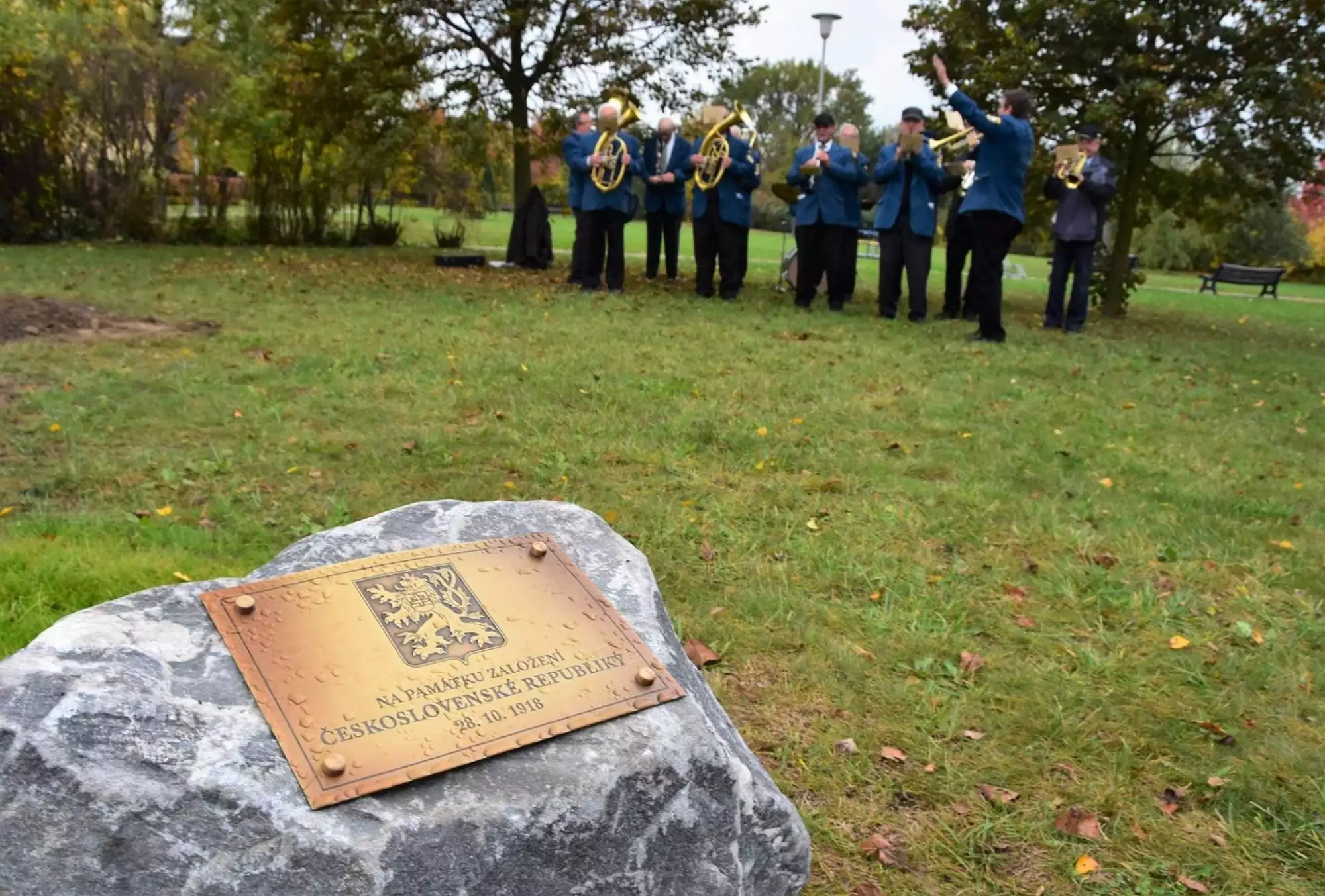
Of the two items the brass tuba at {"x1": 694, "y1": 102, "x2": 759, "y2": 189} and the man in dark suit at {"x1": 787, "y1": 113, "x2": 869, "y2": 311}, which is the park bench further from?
the brass tuba at {"x1": 694, "y1": 102, "x2": 759, "y2": 189}

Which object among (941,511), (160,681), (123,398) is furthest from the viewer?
(123,398)

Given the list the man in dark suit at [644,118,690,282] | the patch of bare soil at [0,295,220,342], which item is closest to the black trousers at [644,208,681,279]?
the man in dark suit at [644,118,690,282]

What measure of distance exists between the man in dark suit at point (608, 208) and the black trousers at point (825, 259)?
194 centimetres

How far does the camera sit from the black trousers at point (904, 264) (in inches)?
402

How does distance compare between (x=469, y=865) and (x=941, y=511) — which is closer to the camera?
(x=469, y=865)

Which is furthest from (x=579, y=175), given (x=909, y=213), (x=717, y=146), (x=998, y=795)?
(x=998, y=795)

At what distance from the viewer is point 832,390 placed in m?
6.68

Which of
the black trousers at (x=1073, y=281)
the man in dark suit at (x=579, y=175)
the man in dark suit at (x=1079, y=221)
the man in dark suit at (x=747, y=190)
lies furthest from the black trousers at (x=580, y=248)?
the black trousers at (x=1073, y=281)

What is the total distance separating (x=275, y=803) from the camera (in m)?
1.66

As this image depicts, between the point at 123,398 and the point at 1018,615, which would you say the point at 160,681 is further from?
the point at 123,398

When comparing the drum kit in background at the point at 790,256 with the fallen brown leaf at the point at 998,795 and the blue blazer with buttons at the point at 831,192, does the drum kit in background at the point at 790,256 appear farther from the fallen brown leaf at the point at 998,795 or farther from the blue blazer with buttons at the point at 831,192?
the fallen brown leaf at the point at 998,795

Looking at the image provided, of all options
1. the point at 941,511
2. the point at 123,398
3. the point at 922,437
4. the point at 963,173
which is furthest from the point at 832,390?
the point at 963,173

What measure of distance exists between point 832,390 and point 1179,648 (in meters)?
3.45

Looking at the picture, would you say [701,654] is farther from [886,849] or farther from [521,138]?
[521,138]
